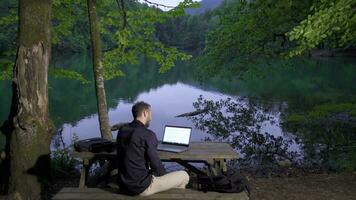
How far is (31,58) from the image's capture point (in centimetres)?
680

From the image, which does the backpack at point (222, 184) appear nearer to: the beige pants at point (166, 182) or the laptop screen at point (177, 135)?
the beige pants at point (166, 182)

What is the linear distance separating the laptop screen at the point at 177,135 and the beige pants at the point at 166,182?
1.25 m

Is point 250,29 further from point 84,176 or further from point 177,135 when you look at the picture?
point 84,176

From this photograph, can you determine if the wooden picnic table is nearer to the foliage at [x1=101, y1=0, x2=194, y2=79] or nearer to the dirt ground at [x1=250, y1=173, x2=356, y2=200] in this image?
the dirt ground at [x1=250, y1=173, x2=356, y2=200]

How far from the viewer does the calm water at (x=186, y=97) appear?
21844 millimetres

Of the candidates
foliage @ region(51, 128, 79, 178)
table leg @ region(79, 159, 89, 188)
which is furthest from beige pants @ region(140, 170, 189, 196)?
foliage @ region(51, 128, 79, 178)

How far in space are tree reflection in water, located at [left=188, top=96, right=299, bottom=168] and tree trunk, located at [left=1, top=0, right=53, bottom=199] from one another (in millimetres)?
7606

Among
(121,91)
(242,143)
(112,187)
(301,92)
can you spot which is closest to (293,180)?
(112,187)

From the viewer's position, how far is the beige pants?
18.2 ft

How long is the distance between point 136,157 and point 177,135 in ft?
6.26

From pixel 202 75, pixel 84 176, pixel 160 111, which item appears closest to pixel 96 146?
pixel 84 176

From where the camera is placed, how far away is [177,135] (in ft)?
23.7

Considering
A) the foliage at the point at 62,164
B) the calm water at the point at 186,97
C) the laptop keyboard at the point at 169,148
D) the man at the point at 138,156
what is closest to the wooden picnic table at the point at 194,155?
the laptop keyboard at the point at 169,148

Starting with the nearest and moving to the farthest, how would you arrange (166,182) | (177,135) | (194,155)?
Result: (166,182)
(194,155)
(177,135)
